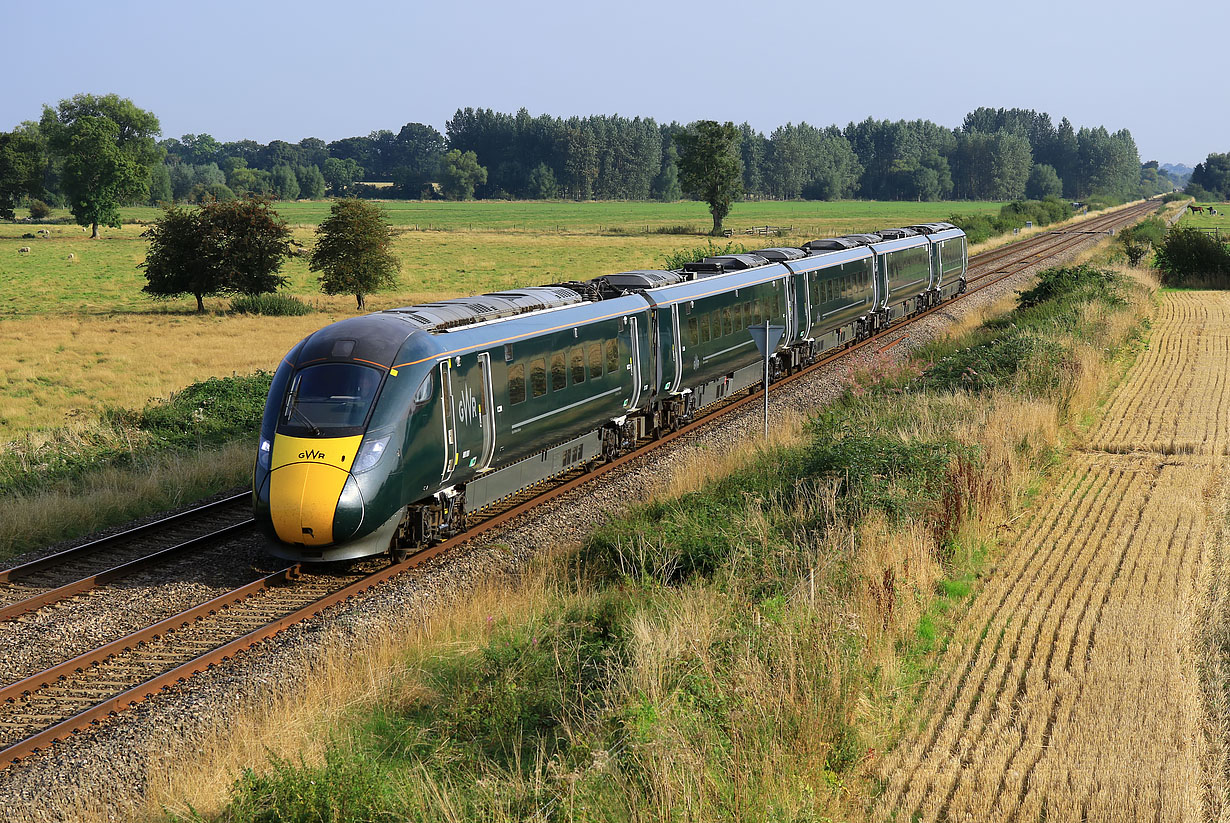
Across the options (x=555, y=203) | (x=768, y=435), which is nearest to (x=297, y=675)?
(x=768, y=435)

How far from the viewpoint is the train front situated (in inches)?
500

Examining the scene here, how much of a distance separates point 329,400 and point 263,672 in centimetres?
369

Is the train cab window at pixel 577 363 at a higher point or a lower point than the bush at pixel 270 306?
higher

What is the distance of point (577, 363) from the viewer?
17266mm

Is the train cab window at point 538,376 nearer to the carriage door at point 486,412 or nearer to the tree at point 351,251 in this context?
the carriage door at point 486,412

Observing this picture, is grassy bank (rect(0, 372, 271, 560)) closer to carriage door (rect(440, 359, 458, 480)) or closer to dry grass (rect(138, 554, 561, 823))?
carriage door (rect(440, 359, 458, 480))

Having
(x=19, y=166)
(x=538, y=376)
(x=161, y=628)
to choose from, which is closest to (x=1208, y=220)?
(x=538, y=376)

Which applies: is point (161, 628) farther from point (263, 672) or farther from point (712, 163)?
point (712, 163)

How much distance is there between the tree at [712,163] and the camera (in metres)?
102

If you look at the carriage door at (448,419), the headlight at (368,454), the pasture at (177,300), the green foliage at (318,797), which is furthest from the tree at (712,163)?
the green foliage at (318,797)

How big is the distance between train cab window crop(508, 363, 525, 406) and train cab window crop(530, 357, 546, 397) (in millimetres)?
269

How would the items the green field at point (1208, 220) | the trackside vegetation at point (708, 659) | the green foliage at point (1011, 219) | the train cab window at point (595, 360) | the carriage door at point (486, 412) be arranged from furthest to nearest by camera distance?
the green field at point (1208, 220) < the green foliage at point (1011, 219) < the train cab window at point (595, 360) < the carriage door at point (486, 412) < the trackside vegetation at point (708, 659)

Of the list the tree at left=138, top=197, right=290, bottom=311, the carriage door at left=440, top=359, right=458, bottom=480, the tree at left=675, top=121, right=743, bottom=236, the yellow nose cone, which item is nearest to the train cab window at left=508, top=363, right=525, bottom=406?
the carriage door at left=440, top=359, right=458, bottom=480

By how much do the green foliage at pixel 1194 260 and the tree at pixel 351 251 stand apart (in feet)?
125
